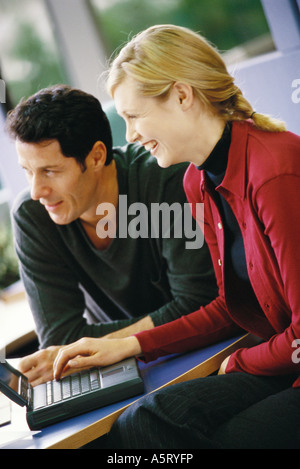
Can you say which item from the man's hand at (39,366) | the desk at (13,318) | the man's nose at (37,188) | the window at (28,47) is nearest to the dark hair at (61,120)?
the man's nose at (37,188)

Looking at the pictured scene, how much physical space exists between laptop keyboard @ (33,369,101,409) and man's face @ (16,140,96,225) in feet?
1.72

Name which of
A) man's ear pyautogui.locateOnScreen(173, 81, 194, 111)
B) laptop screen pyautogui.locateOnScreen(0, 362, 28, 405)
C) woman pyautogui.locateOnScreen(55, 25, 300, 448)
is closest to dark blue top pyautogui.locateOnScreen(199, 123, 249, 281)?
woman pyautogui.locateOnScreen(55, 25, 300, 448)

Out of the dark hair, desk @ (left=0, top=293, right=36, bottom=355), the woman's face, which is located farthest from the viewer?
desk @ (left=0, top=293, right=36, bottom=355)

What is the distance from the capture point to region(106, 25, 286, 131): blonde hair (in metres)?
1.16

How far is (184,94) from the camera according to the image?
1.17 meters

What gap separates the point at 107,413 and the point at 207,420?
0.20 m

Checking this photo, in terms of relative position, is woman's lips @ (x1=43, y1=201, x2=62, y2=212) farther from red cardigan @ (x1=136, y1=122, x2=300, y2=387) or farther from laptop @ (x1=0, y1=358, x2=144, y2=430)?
laptop @ (x1=0, y1=358, x2=144, y2=430)

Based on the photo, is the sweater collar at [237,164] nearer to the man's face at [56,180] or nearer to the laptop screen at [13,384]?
the man's face at [56,180]

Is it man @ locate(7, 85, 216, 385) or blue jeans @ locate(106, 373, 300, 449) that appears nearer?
blue jeans @ locate(106, 373, 300, 449)

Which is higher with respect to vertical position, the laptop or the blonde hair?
the blonde hair

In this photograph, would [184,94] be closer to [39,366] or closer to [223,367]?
[223,367]

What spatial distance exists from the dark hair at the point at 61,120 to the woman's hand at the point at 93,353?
0.56 metres

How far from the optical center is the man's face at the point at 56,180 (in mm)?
1490
